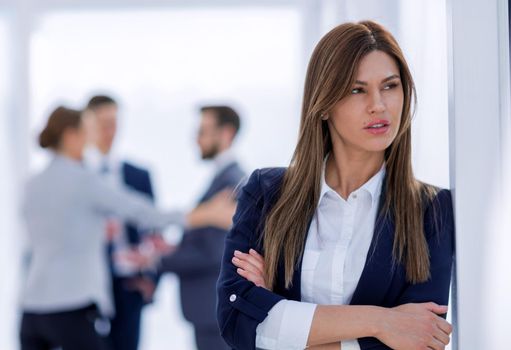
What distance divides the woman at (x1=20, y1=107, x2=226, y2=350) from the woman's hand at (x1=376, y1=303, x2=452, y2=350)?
268 cm

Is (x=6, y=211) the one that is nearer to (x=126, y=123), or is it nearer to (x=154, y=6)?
(x=126, y=123)

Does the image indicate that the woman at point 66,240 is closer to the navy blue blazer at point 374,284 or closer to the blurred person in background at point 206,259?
the blurred person in background at point 206,259

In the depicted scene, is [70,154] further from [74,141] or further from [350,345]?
[350,345]

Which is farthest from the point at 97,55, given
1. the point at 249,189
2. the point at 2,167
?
the point at 249,189

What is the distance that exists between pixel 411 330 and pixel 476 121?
530 millimetres

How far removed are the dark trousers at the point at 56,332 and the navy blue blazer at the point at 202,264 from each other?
0.49m

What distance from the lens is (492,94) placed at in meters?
2.30

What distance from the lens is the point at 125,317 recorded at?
5742mm

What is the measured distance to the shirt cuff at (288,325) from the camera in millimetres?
2158

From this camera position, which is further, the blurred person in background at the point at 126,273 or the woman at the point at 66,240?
the blurred person in background at the point at 126,273

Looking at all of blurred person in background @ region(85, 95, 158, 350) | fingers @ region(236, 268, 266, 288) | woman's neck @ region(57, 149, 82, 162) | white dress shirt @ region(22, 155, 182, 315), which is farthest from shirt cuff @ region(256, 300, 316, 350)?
blurred person in background @ region(85, 95, 158, 350)

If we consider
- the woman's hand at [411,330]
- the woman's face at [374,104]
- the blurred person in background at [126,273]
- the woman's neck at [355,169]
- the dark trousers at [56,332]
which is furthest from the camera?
the blurred person in background at [126,273]

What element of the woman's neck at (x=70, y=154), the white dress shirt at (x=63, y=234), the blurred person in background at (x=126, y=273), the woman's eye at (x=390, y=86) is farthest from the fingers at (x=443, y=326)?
the blurred person in background at (x=126, y=273)

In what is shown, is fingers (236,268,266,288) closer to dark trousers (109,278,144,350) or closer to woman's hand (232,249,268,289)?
woman's hand (232,249,268,289)
